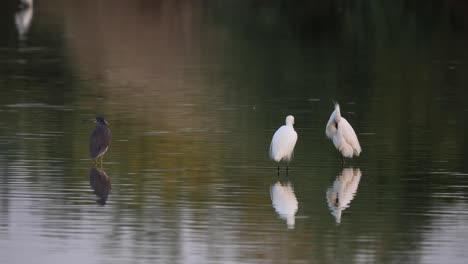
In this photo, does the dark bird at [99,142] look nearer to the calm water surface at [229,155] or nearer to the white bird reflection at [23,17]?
the calm water surface at [229,155]

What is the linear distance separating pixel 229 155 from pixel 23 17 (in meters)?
41.0

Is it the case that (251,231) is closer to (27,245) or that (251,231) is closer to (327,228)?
(327,228)

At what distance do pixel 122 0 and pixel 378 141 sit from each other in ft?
170

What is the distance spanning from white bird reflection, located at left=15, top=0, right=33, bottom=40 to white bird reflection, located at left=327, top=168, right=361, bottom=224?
3066 centimetres

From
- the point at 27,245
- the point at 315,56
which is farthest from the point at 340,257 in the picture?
the point at 315,56

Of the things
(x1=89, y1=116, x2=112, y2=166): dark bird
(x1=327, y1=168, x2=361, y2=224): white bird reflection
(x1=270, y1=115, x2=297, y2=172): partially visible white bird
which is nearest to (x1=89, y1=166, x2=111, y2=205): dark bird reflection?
(x1=89, y1=116, x2=112, y2=166): dark bird

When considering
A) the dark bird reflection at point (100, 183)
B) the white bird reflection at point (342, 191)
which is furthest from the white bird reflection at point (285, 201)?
the dark bird reflection at point (100, 183)

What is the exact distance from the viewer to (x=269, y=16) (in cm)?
6053

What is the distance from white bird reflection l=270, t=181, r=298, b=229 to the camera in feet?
49.9

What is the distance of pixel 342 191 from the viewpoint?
16.9 m

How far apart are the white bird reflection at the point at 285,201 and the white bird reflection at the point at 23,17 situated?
31620 millimetres

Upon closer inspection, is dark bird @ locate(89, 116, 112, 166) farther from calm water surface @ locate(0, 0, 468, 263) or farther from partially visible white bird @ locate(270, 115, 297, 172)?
partially visible white bird @ locate(270, 115, 297, 172)

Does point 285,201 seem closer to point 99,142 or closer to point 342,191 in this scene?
point 342,191

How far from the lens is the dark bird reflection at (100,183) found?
16188 mm
